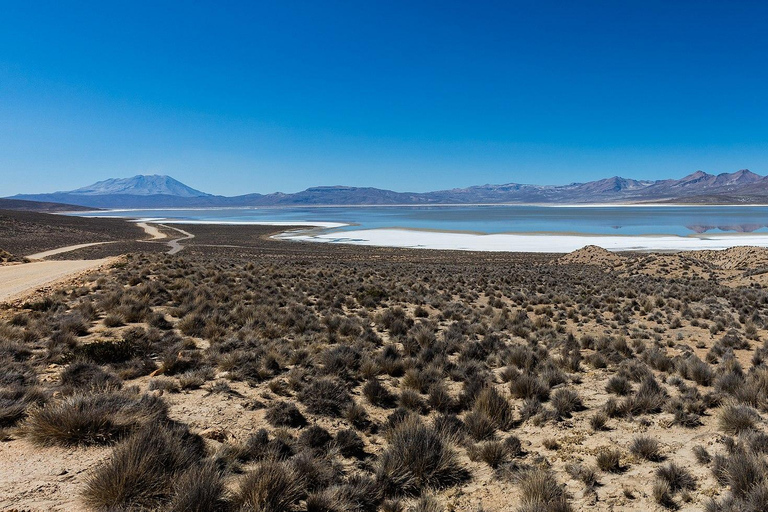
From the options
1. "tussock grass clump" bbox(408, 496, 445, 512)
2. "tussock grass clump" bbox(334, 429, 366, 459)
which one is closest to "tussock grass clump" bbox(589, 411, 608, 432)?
"tussock grass clump" bbox(408, 496, 445, 512)

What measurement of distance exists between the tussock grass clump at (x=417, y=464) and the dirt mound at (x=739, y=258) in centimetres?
3186

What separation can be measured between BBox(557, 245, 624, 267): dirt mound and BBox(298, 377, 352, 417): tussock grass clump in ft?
108

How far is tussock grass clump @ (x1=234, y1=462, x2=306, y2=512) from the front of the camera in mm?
3766

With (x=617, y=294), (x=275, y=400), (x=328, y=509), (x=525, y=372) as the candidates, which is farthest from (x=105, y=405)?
(x=617, y=294)

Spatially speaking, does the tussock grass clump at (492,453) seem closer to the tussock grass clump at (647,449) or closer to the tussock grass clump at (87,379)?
the tussock grass clump at (647,449)

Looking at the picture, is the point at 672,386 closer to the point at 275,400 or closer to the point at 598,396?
the point at 598,396

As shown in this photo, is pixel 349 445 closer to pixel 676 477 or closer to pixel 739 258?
pixel 676 477

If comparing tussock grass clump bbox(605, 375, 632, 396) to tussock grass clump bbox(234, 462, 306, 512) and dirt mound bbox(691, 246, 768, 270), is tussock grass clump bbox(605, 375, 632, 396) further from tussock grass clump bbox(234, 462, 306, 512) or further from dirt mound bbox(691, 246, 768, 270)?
dirt mound bbox(691, 246, 768, 270)

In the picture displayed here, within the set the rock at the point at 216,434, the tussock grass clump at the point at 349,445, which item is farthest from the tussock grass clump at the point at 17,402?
the tussock grass clump at the point at 349,445

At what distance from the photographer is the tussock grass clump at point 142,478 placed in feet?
11.8

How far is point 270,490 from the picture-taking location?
3.89m

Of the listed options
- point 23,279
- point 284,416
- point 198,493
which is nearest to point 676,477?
point 284,416

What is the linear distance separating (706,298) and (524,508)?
17.9 meters

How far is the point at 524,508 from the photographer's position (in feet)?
13.4
